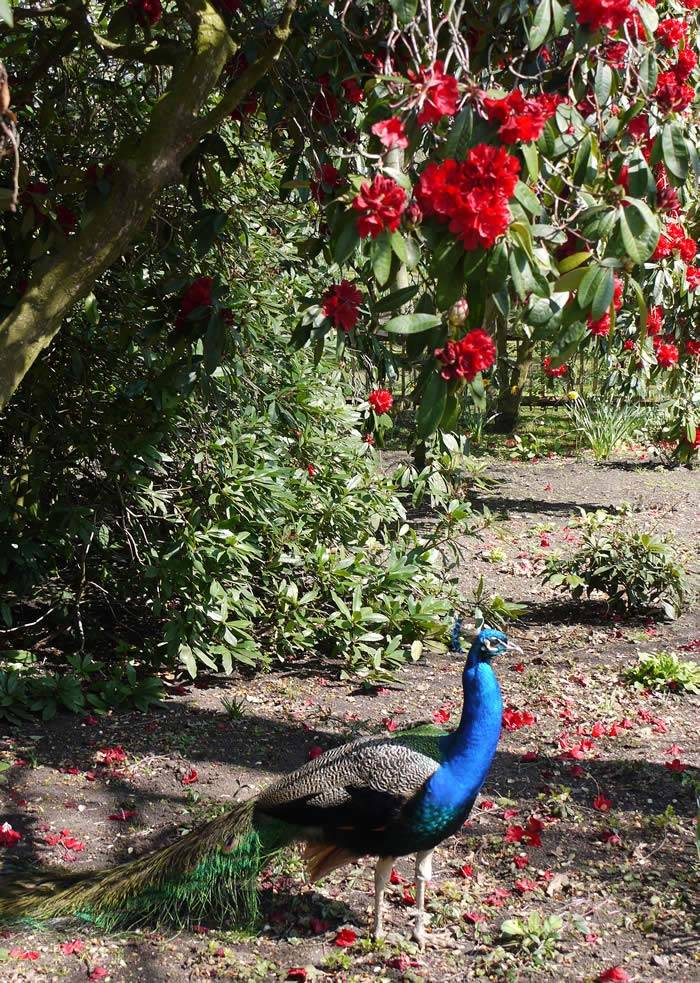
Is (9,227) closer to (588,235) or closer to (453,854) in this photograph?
(588,235)

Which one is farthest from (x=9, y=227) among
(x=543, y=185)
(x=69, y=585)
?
(x=543, y=185)

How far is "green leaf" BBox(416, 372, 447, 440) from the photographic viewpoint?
2.26 metres

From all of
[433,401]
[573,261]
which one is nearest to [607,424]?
[573,261]

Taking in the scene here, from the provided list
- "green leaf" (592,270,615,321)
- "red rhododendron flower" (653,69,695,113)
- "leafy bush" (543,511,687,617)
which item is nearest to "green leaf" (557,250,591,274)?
"green leaf" (592,270,615,321)

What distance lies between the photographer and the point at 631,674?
17.5 ft

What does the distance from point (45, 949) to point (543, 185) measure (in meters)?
2.61

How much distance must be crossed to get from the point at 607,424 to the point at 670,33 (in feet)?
29.6

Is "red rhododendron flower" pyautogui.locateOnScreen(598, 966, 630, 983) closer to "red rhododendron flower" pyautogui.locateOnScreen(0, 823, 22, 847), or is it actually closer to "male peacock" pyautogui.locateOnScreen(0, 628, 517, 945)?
"male peacock" pyautogui.locateOnScreen(0, 628, 517, 945)

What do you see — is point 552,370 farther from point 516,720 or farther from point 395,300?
point 395,300

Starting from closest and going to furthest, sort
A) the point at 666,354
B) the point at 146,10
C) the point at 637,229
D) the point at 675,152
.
Answer: the point at 637,229 → the point at 675,152 → the point at 146,10 → the point at 666,354

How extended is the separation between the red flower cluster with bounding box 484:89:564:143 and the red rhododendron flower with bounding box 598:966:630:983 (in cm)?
229

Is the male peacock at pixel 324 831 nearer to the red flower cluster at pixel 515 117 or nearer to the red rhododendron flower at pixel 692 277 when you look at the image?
the red flower cluster at pixel 515 117

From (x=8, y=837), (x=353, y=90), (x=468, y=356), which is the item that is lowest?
(x=8, y=837)

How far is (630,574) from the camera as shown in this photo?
20.8ft
